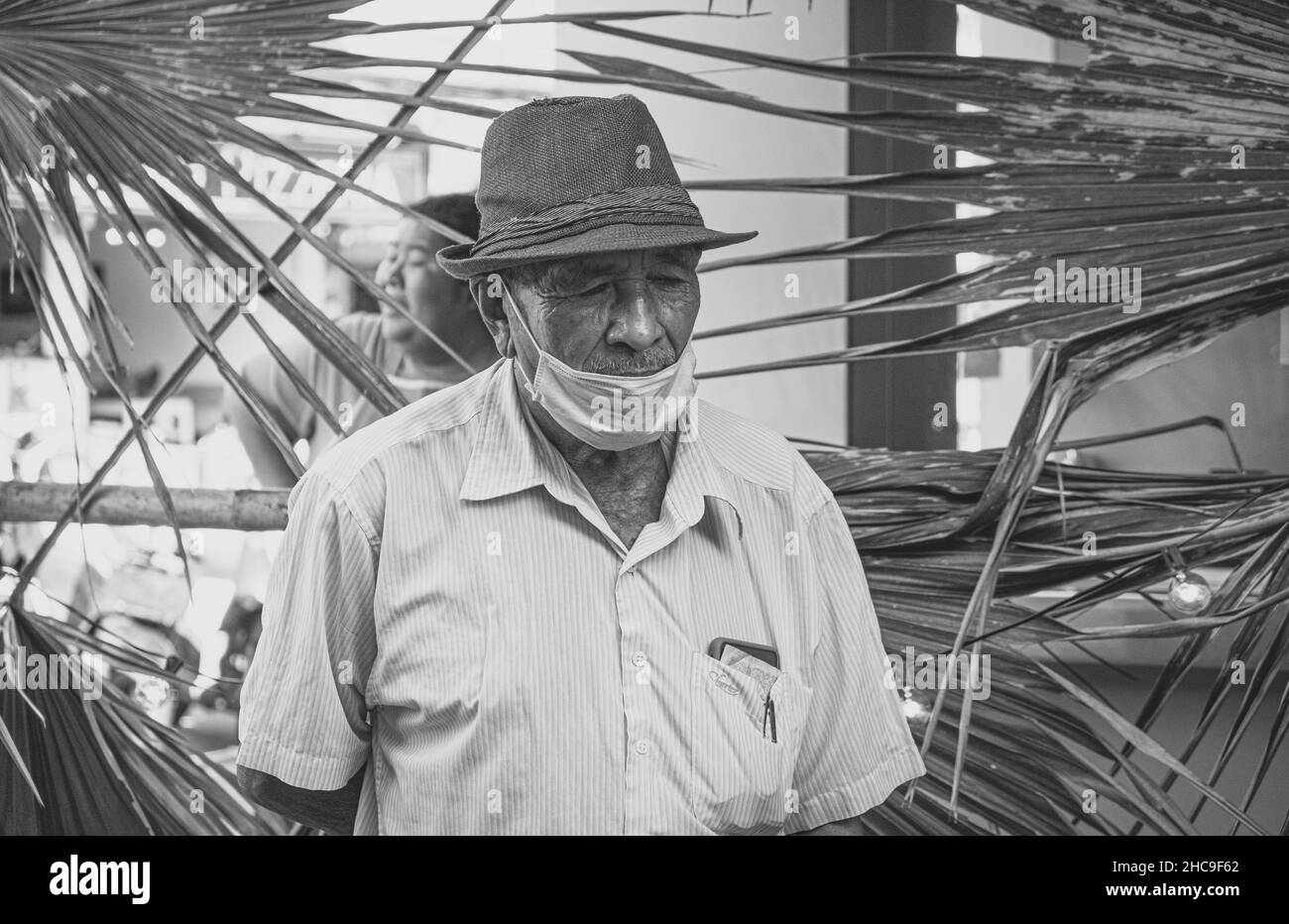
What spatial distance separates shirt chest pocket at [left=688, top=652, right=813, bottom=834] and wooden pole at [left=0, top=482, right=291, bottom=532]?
153 centimetres

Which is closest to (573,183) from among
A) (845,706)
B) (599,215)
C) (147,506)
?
(599,215)

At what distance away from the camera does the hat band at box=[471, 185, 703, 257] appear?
55.2 inches

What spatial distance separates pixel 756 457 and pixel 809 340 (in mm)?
1112

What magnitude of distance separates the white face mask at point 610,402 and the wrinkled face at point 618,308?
0.06ft

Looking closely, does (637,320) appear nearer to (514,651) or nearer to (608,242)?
(608,242)

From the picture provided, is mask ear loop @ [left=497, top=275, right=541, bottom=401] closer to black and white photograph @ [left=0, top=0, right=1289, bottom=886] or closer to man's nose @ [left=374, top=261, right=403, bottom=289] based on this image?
black and white photograph @ [left=0, top=0, right=1289, bottom=886]

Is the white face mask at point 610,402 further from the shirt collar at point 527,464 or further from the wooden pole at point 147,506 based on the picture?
Answer: the wooden pole at point 147,506

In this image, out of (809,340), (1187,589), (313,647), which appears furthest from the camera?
(809,340)

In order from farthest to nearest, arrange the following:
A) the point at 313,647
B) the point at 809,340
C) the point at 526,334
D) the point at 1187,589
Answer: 1. the point at 809,340
2. the point at 1187,589
3. the point at 526,334
4. the point at 313,647

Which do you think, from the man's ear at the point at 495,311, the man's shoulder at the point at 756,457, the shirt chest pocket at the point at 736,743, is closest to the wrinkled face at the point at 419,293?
the man's ear at the point at 495,311

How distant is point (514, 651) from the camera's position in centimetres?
137

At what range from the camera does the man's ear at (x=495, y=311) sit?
1.57 meters

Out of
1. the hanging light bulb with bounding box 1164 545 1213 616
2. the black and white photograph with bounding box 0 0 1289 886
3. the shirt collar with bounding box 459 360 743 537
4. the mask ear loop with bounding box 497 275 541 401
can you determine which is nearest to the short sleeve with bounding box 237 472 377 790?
the shirt collar with bounding box 459 360 743 537
